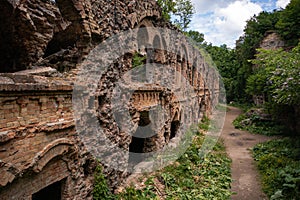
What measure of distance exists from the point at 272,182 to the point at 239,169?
73.8 inches

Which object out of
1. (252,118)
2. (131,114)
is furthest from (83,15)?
(252,118)

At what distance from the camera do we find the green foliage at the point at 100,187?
5.14 metres

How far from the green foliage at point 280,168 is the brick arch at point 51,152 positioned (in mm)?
6001

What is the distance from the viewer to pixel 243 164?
34.0 ft

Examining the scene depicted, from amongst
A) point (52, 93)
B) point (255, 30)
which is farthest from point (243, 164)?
point (255, 30)

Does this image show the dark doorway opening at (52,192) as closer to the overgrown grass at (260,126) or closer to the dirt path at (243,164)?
the dirt path at (243,164)

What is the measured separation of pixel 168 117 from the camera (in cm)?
1027

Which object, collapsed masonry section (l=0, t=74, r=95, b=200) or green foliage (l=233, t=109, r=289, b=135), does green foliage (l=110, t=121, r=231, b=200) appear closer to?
collapsed masonry section (l=0, t=74, r=95, b=200)

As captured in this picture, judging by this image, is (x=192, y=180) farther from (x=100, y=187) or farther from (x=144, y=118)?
(x=100, y=187)

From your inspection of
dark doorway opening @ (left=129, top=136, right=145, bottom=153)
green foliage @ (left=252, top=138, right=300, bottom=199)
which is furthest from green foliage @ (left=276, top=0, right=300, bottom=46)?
dark doorway opening @ (left=129, top=136, right=145, bottom=153)

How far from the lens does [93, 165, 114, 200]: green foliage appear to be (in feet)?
16.9

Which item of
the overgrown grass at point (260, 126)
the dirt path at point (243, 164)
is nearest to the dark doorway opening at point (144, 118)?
the dirt path at point (243, 164)

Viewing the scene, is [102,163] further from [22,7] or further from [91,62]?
[22,7]

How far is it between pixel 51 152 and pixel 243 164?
8.83 m
